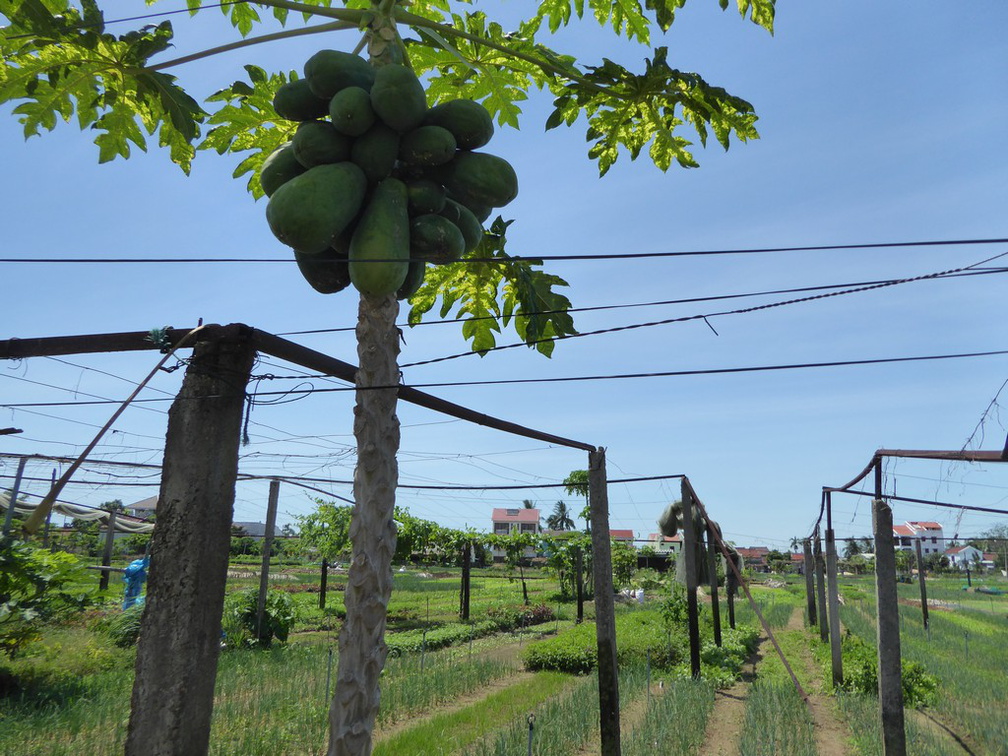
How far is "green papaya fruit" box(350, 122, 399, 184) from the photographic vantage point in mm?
2879

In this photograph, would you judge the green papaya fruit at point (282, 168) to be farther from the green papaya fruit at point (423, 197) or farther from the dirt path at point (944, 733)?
the dirt path at point (944, 733)

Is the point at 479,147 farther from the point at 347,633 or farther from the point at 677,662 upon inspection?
the point at 677,662

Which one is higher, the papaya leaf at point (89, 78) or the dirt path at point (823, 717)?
the papaya leaf at point (89, 78)

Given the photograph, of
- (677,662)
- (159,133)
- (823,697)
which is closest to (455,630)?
(677,662)

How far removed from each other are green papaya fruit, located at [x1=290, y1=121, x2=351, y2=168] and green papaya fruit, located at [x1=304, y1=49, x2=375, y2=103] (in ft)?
0.62

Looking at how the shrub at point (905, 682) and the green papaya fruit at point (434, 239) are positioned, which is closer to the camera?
the green papaya fruit at point (434, 239)

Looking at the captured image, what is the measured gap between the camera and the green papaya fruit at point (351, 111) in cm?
277

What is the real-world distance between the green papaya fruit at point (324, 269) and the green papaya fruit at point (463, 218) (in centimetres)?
52

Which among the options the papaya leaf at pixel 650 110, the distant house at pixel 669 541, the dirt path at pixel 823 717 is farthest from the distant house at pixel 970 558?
the papaya leaf at pixel 650 110

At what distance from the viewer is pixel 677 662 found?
15.6 m

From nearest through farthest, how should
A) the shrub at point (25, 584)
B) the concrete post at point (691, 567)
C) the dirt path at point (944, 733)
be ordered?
1. the dirt path at point (944, 733)
2. the shrub at point (25, 584)
3. the concrete post at point (691, 567)

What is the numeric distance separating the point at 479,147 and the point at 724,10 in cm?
197

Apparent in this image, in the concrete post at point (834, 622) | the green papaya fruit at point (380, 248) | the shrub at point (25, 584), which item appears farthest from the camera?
the concrete post at point (834, 622)

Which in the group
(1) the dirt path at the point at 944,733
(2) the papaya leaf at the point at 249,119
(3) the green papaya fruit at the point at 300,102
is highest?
(2) the papaya leaf at the point at 249,119
